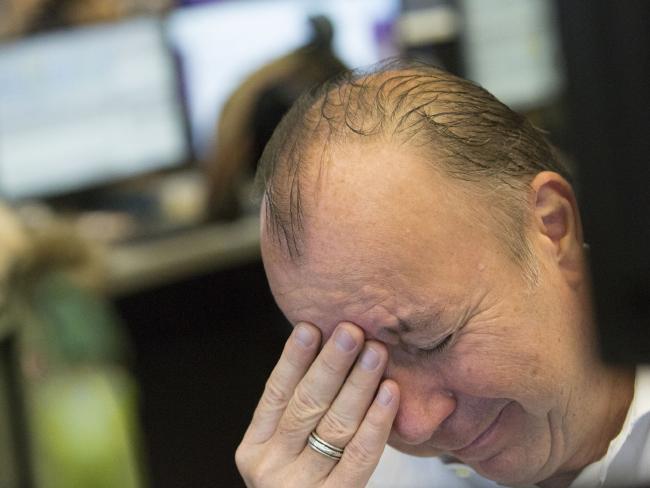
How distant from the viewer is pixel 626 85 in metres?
0.48

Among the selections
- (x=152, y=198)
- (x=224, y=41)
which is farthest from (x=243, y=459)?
(x=224, y=41)

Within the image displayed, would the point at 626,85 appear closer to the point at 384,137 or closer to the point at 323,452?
the point at 384,137

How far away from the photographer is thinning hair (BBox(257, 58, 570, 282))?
842 millimetres

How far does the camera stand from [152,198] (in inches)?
135

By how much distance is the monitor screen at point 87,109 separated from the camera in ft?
10.7

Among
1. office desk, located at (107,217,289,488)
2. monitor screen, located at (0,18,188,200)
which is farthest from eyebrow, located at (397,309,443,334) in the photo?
monitor screen, located at (0,18,188,200)

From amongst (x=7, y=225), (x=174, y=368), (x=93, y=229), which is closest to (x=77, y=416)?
(x=7, y=225)

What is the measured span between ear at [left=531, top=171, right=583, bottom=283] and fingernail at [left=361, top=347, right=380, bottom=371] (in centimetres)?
17

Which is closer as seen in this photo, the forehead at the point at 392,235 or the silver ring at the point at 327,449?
the forehead at the point at 392,235

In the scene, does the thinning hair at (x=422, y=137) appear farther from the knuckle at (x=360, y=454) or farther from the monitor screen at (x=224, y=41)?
the monitor screen at (x=224, y=41)

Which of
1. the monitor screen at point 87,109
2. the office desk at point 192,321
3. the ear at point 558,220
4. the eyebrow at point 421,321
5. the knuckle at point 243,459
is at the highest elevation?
the ear at point 558,220

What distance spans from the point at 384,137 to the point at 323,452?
308 mm

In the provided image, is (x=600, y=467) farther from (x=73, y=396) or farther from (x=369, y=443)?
(x=73, y=396)

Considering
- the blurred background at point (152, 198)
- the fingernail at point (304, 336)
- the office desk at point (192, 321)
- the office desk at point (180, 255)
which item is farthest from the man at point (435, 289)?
the office desk at point (180, 255)
